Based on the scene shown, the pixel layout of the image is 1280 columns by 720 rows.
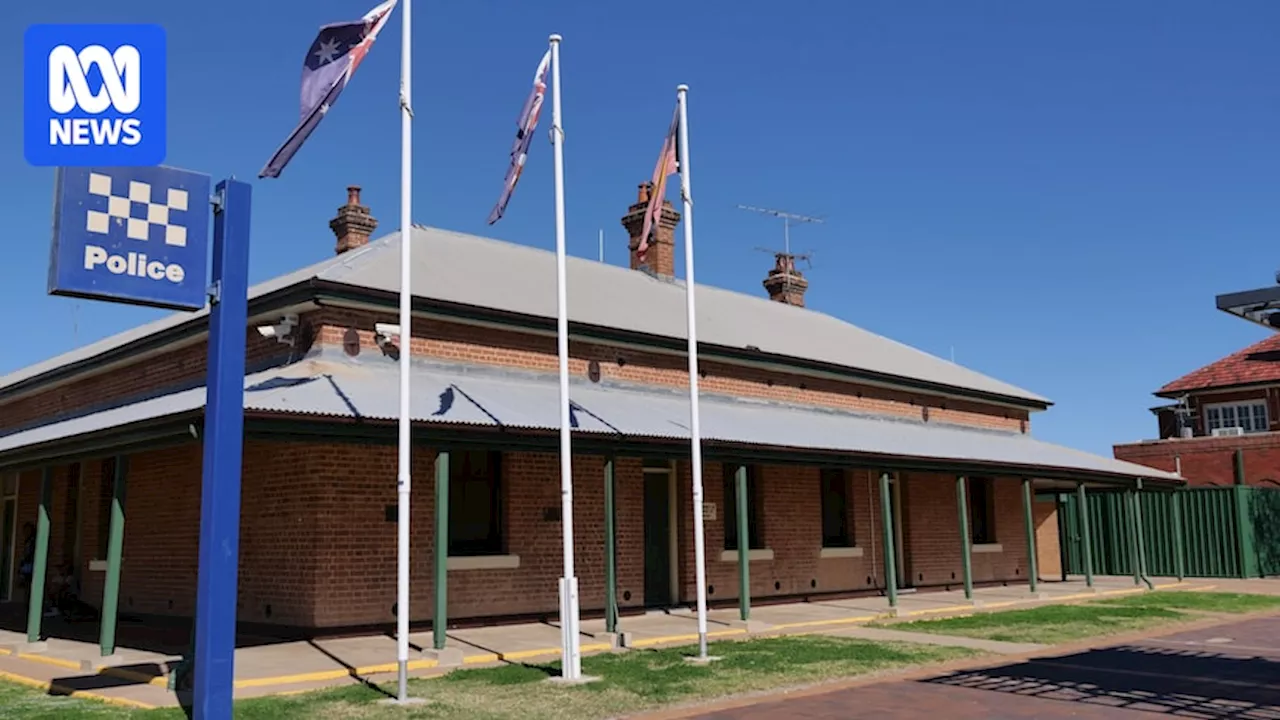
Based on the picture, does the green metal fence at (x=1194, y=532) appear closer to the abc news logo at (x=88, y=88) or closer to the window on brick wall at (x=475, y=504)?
the window on brick wall at (x=475, y=504)

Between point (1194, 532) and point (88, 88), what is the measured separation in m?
27.2

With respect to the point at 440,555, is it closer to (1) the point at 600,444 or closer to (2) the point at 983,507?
(1) the point at 600,444

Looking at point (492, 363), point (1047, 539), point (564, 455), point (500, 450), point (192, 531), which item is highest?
point (492, 363)

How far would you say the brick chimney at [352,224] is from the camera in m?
21.4

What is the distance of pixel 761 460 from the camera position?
16.6 metres

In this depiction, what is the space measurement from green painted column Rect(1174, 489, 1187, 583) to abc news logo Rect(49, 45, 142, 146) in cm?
2458

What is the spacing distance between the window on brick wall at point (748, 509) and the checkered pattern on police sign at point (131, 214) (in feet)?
37.9

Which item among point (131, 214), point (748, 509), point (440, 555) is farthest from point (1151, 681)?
point (131, 214)

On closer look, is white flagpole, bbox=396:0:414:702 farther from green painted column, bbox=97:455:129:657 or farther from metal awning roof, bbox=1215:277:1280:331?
metal awning roof, bbox=1215:277:1280:331

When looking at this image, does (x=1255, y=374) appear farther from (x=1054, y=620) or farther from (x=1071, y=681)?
(x=1071, y=681)

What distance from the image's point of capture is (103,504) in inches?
722

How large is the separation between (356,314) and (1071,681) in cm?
962

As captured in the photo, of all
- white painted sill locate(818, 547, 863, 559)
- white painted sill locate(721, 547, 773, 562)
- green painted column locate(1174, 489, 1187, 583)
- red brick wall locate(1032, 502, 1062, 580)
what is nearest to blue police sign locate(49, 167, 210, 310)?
white painted sill locate(721, 547, 773, 562)

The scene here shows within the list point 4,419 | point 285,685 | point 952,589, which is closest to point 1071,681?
point 285,685
